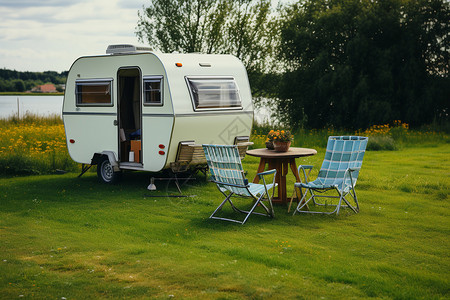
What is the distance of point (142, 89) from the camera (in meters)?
9.99

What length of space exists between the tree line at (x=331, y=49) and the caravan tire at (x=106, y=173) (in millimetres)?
11731

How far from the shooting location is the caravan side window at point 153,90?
9690mm

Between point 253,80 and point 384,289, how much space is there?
20627 mm

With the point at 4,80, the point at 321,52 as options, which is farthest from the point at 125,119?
the point at 4,80

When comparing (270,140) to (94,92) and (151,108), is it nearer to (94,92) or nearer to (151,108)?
(151,108)

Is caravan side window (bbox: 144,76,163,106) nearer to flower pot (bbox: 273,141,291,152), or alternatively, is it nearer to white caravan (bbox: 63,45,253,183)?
white caravan (bbox: 63,45,253,183)

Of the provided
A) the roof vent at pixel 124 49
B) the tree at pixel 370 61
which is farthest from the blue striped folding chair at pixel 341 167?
the tree at pixel 370 61

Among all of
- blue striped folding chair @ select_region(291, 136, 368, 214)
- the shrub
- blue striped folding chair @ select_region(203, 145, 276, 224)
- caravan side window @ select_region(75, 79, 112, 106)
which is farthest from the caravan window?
the shrub

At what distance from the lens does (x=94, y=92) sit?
35.4ft

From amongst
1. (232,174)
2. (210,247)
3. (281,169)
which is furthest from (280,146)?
(210,247)

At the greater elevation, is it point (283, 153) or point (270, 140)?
point (270, 140)

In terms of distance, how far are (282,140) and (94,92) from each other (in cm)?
443

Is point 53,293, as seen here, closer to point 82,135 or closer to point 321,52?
point 82,135

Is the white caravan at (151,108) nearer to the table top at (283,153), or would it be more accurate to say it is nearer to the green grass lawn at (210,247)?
the green grass lawn at (210,247)
